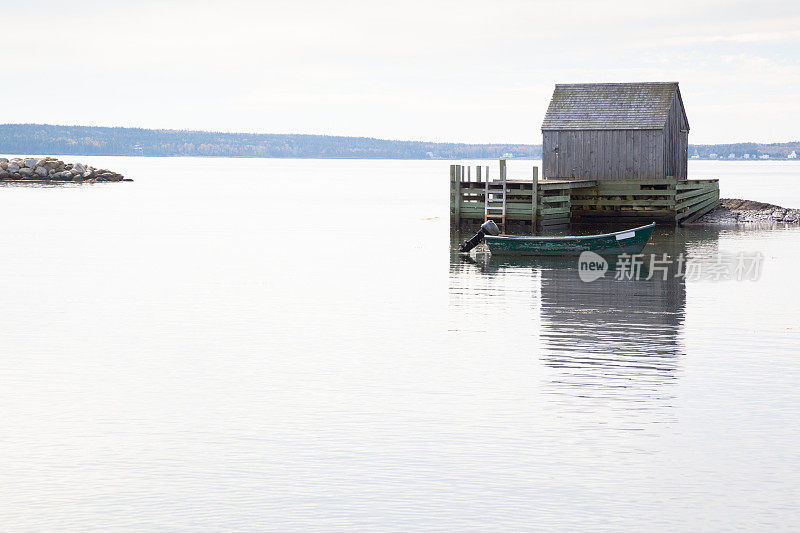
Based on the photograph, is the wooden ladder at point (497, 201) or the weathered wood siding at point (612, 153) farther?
the weathered wood siding at point (612, 153)

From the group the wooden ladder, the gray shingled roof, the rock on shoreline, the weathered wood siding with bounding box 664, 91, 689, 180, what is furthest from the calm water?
the rock on shoreline

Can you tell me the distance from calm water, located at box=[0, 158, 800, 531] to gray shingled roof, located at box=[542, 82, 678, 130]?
20.1 metres

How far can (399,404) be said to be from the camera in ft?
44.0

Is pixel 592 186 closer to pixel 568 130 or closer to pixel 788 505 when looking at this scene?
pixel 568 130

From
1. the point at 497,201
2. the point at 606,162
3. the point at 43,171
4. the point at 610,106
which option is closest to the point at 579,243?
the point at 497,201

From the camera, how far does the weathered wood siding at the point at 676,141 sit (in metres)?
47.9

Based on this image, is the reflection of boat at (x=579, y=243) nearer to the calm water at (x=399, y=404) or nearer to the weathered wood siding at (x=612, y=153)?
the calm water at (x=399, y=404)

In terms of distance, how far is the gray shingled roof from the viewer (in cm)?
4703

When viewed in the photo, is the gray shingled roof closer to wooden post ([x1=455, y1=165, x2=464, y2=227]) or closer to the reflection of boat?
wooden post ([x1=455, y1=165, x2=464, y2=227])

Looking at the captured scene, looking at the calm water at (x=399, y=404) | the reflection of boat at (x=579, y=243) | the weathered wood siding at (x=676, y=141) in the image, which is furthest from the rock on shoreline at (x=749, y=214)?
the calm water at (x=399, y=404)

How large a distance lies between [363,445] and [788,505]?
448 cm

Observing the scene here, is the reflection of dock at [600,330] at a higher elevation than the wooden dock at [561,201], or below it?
below

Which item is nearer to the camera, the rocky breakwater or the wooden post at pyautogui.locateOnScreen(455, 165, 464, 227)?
the wooden post at pyautogui.locateOnScreen(455, 165, 464, 227)

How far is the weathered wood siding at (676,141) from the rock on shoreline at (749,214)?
2.92 metres
